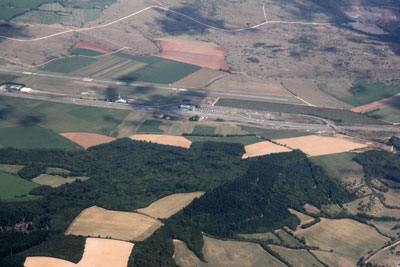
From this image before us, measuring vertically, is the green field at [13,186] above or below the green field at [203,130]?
below

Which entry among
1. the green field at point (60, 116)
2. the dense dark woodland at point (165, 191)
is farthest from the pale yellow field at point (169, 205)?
the green field at point (60, 116)

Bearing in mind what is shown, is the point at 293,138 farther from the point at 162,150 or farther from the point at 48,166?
the point at 48,166

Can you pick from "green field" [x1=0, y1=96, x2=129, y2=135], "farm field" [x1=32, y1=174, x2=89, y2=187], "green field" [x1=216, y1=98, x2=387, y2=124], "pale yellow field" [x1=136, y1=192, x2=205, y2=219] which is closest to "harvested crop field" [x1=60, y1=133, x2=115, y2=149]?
"green field" [x1=0, y1=96, x2=129, y2=135]

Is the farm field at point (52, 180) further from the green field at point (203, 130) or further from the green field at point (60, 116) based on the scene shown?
the green field at point (203, 130)

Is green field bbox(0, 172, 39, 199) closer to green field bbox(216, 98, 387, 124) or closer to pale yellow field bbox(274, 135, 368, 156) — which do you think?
pale yellow field bbox(274, 135, 368, 156)

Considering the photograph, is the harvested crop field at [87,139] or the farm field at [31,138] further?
the harvested crop field at [87,139]

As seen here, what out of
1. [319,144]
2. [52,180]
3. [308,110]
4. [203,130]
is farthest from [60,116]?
[308,110]
